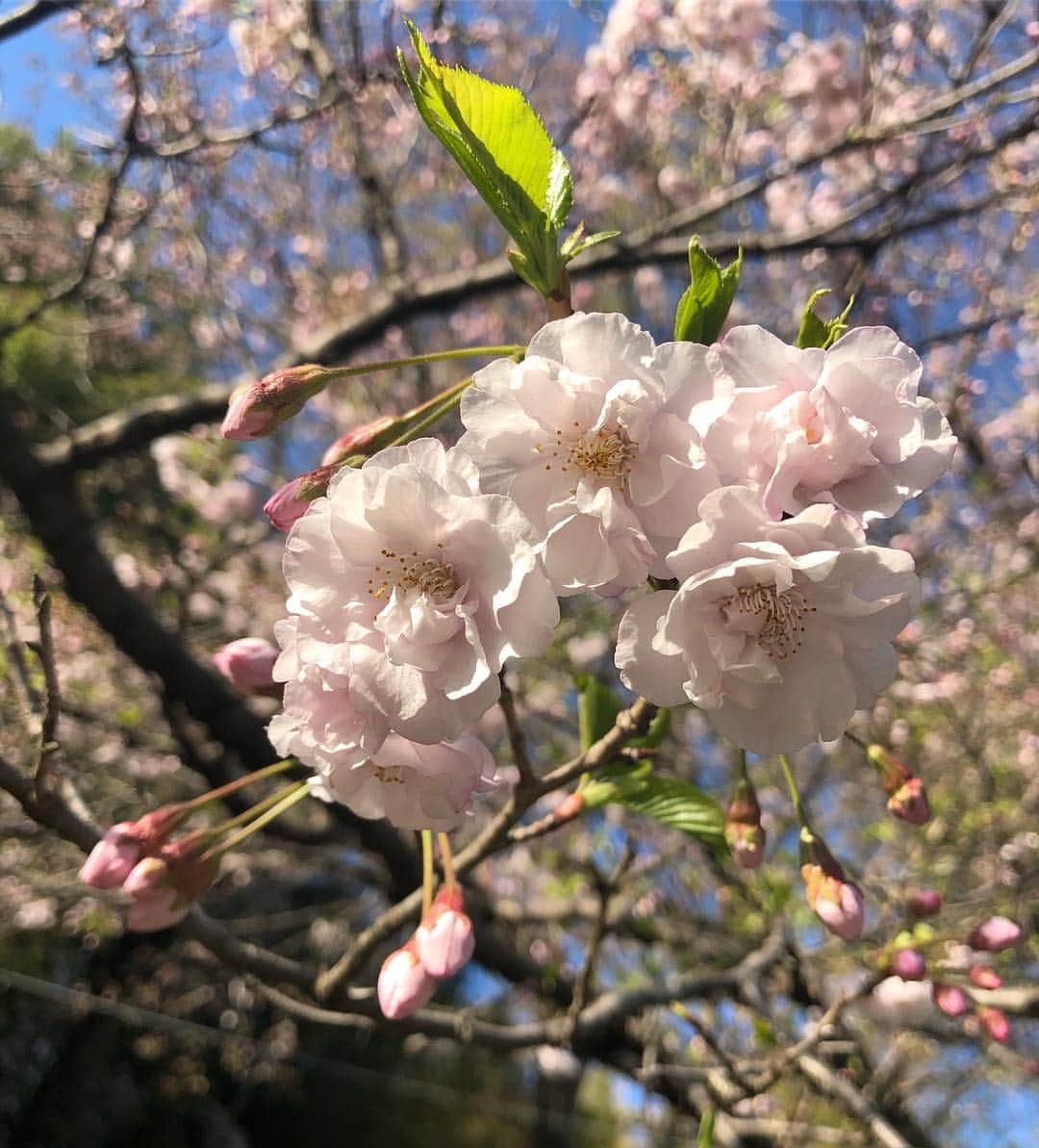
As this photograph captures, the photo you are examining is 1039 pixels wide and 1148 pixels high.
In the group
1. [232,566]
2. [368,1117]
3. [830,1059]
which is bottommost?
[368,1117]

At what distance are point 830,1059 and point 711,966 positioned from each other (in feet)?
1.69

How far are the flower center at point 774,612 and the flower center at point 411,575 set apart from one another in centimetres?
24

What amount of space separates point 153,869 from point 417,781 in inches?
15.6

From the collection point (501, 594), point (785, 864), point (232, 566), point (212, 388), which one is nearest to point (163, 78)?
point (212, 388)

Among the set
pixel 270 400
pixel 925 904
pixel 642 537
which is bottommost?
pixel 925 904

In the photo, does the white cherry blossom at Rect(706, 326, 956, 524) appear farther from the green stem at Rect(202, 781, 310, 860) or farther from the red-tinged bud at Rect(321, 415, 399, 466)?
the green stem at Rect(202, 781, 310, 860)

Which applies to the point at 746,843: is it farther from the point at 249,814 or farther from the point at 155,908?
the point at 155,908

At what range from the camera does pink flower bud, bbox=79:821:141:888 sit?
38.3 inches

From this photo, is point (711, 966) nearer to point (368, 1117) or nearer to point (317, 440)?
point (317, 440)

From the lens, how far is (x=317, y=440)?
643cm

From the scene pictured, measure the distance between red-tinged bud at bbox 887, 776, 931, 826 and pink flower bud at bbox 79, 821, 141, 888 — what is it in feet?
3.06

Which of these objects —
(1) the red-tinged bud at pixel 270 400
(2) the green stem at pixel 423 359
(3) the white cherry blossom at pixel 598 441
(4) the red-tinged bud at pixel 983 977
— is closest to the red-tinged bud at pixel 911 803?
(4) the red-tinged bud at pixel 983 977

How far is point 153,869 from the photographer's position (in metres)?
0.98

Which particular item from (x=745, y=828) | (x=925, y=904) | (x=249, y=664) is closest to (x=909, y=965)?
(x=925, y=904)
